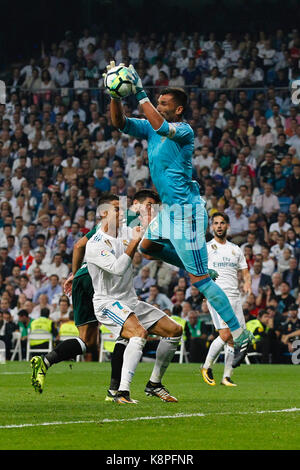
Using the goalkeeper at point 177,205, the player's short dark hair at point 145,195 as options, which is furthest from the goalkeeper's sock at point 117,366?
the player's short dark hair at point 145,195

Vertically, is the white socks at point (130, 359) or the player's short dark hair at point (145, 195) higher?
the player's short dark hair at point (145, 195)

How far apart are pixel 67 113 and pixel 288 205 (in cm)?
751

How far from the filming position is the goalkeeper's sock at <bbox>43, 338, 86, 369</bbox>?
31.7 feet

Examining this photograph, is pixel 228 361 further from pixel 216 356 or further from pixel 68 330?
pixel 68 330

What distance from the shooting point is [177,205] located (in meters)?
9.14

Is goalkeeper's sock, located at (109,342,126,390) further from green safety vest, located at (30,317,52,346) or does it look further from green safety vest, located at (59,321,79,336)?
green safety vest, located at (30,317,52,346)

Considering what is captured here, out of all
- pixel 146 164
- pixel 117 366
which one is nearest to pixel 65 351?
pixel 117 366

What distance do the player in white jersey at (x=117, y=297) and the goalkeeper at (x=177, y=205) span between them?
1.57 feet

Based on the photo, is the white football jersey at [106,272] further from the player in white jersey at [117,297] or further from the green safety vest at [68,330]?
the green safety vest at [68,330]

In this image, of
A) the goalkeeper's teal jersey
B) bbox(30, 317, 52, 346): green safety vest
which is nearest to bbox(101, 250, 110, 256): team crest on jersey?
the goalkeeper's teal jersey

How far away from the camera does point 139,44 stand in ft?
88.6

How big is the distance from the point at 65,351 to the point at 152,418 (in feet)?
7.31

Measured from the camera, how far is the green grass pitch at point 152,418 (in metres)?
6.37
